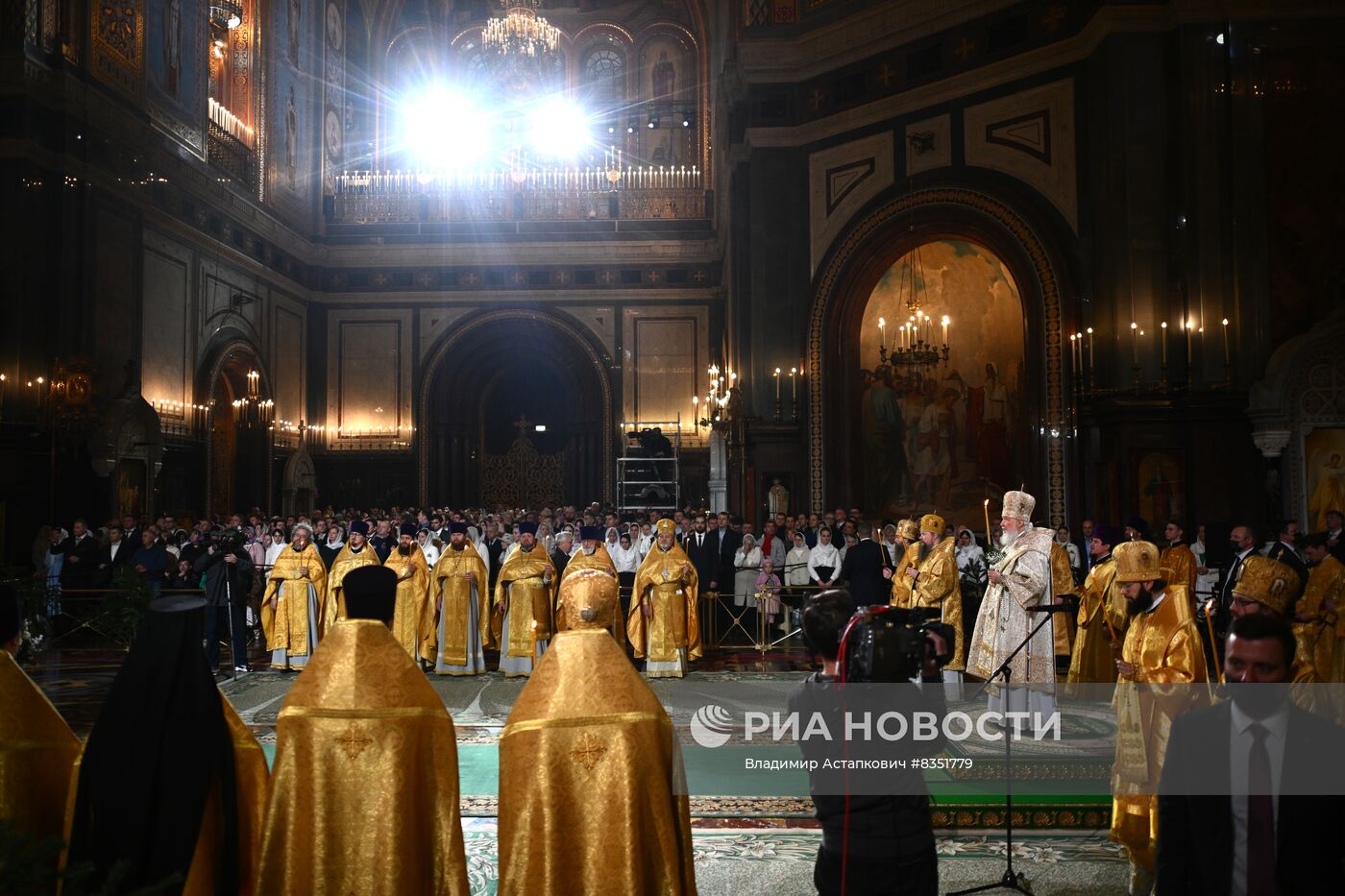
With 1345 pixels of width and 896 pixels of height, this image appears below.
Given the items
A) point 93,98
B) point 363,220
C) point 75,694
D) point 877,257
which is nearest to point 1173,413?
point 877,257

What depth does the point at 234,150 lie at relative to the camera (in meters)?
24.5

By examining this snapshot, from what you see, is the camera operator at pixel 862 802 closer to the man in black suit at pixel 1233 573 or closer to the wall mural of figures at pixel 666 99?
the man in black suit at pixel 1233 573

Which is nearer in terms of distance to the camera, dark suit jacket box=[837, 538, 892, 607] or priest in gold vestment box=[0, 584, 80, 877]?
priest in gold vestment box=[0, 584, 80, 877]

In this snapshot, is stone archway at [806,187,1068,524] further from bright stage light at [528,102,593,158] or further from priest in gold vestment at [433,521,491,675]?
bright stage light at [528,102,593,158]

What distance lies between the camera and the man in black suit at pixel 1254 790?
266 centimetres

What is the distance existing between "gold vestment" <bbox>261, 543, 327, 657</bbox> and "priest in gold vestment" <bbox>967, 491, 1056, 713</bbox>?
761cm

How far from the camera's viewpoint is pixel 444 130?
32.6 metres

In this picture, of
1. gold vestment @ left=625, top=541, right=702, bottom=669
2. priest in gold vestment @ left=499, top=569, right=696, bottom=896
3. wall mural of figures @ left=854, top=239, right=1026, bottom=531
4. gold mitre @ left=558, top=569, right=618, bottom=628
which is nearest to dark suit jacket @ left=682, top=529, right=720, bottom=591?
gold vestment @ left=625, top=541, right=702, bottom=669

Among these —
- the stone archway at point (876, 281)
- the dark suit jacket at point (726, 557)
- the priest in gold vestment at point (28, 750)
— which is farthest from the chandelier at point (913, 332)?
the priest in gold vestment at point (28, 750)

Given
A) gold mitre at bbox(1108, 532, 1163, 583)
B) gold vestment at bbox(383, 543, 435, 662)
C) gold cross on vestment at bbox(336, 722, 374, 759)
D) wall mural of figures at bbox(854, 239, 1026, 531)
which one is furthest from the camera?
wall mural of figures at bbox(854, 239, 1026, 531)

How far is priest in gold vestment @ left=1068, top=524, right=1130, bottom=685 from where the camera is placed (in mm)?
7930

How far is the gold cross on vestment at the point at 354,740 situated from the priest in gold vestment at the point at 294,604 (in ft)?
27.9

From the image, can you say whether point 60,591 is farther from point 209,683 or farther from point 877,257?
point 877,257

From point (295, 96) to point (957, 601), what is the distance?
83.2 ft
